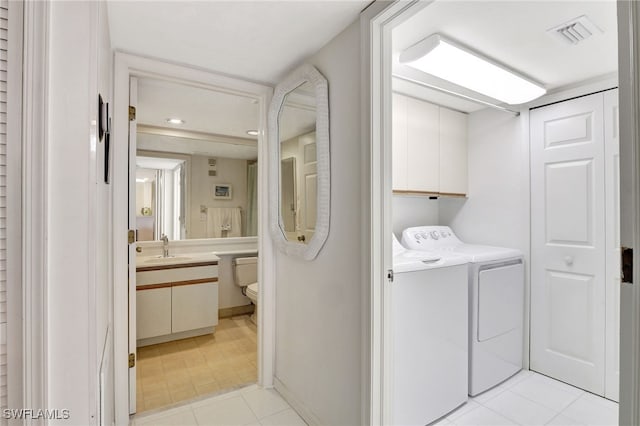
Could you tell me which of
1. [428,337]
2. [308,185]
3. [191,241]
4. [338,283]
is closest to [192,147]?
[191,241]

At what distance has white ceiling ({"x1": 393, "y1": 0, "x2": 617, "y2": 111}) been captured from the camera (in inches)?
54.5

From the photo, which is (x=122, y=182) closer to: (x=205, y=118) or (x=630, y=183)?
(x=205, y=118)

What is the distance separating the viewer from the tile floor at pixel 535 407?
1.85m

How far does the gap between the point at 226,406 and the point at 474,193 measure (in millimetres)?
2608

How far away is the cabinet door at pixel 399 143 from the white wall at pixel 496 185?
873mm

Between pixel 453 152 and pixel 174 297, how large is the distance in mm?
2906

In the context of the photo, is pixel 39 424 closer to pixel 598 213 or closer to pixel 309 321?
pixel 309 321

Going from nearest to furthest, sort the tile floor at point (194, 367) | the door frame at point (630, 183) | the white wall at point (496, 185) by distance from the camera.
Answer: the door frame at point (630, 183) → the tile floor at point (194, 367) → the white wall at point (496, 185)

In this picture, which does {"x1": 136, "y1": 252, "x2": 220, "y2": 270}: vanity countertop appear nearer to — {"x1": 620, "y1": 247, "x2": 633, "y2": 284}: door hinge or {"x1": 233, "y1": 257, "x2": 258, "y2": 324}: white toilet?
{"x1": 233, "y1": 257, "x2": 258, "y2": 324}: white toilet

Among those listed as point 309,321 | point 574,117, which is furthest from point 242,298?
point 574,117

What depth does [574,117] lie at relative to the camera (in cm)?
224

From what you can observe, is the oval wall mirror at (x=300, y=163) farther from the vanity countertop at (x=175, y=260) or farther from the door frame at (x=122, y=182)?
the vanity countertop at (x=175, y=260)

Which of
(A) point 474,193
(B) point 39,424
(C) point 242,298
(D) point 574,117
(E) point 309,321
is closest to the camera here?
(B) point 39,424

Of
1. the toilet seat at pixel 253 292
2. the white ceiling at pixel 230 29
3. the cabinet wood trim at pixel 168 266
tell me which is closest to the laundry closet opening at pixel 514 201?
the white ceiling at pixel 230 29
